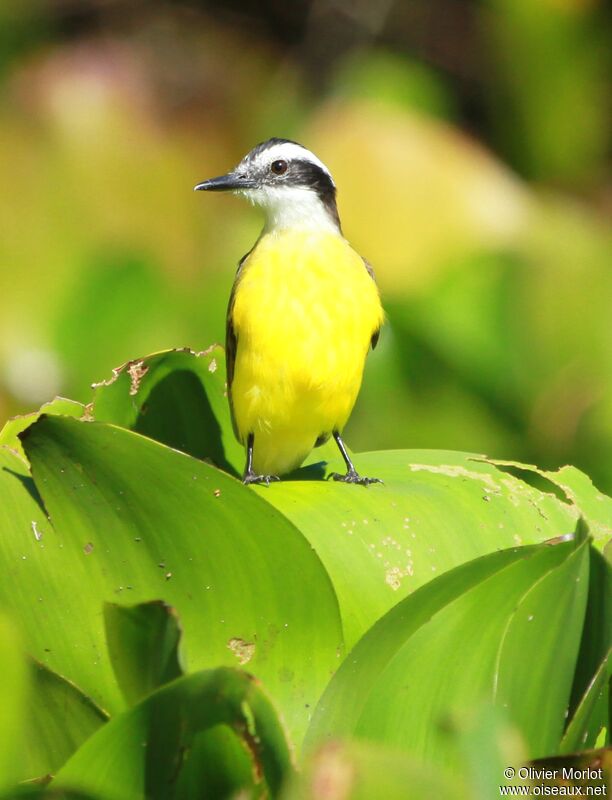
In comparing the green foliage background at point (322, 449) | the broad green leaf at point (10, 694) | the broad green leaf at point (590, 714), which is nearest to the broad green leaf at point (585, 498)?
the green foliage background at point (322, 449)

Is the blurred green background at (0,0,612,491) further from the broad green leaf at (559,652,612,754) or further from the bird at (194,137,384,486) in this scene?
the broad green leaf at (559,652,612,754)

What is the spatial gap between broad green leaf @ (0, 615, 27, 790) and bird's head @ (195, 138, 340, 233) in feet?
7.74

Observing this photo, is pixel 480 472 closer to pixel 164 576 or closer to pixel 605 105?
pixel 164 576

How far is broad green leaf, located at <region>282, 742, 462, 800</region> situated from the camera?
1169 mm

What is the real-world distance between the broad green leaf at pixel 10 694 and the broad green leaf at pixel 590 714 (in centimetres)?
69

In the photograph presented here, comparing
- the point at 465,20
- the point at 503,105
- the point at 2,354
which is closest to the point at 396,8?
the point at 465,20

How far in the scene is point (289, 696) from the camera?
171cm

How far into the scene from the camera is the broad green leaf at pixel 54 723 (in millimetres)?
1607

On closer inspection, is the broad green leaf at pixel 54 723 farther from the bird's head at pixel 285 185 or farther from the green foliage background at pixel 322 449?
the bird's head at pixel 285 185

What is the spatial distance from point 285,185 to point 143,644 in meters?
2.49

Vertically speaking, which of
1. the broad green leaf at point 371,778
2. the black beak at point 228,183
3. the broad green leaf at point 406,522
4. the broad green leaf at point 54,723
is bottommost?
the broad green leaf at point 54,723

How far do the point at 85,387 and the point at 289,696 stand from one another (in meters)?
2.07

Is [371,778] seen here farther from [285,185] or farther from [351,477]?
[285,185]

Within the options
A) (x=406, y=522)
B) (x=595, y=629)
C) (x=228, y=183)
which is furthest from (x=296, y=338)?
(x=595, y=629)
